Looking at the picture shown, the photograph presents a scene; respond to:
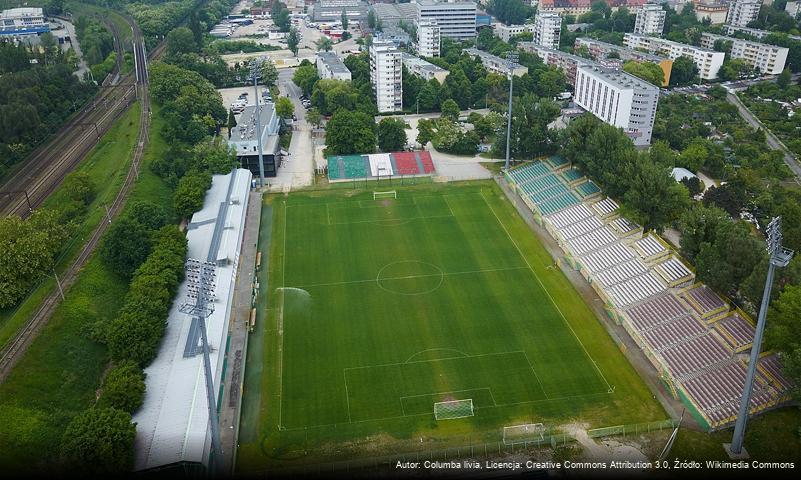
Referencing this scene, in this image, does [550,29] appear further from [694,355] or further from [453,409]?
[453,409]

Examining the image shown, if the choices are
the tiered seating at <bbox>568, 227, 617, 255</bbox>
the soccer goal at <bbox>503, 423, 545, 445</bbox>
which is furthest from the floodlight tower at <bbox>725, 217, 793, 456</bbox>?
the tiered seating at <bbox>568, 227, 617, 255</bbox>

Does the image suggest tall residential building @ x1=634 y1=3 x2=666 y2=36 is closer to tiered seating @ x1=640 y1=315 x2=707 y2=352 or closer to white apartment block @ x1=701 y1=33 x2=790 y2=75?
white apartment block @ x1=701 y1=33 x2=790 y2=75

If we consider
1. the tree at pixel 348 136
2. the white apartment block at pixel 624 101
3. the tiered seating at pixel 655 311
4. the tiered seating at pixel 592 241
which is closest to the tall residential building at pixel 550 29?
the white apartment block at pixel 624 101

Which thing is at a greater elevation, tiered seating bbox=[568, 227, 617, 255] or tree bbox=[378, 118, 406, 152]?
tree bbox=[378, 118, 406, 152]

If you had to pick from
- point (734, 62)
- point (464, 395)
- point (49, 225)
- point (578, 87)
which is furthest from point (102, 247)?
point (734, 62)

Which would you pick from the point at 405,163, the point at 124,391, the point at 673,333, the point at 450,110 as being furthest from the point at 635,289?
the point at 450,110

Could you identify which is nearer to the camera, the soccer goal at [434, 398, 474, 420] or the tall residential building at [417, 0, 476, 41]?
the soccer goal at [434, 398, 474, 420]

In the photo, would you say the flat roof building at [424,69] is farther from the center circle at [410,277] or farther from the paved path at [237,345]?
the center circle at [410,277]
